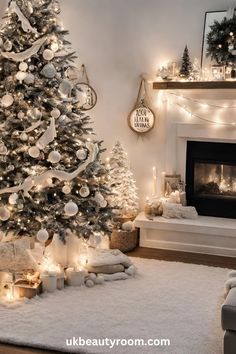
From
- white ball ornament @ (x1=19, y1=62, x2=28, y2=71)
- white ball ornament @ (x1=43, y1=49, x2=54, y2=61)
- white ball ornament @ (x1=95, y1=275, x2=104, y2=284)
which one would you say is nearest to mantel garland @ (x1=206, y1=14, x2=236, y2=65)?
white ball ornament @ (x1=43, y1=49, x2=54, y2=61)

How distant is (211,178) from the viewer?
17.5 feet

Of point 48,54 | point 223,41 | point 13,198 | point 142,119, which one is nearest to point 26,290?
point 13,198

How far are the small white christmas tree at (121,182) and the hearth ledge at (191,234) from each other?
18cm

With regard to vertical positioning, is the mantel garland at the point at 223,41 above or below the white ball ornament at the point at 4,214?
above

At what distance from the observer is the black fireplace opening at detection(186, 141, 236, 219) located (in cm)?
519

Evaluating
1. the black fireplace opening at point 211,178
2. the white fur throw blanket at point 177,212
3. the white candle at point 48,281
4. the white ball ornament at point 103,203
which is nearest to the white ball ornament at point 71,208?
the white ball ornament at point 103,203

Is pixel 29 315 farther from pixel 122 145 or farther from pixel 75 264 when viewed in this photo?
pixel 122 145

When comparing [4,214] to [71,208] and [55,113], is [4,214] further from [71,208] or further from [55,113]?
[55,113]

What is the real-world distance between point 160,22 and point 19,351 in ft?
12.1

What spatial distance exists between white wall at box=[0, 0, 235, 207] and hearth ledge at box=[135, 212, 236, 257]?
23.4 inches

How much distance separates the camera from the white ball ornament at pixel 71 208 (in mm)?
3869

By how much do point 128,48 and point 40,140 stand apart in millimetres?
1990

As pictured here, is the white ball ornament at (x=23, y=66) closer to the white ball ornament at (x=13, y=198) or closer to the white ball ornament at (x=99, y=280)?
the white ball ornament at (x=13, y=198)

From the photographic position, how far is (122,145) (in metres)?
5.45
